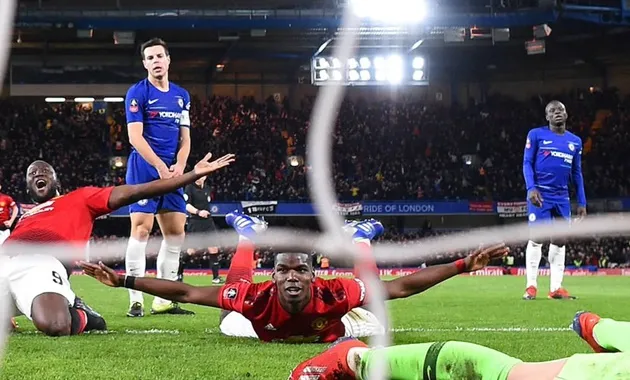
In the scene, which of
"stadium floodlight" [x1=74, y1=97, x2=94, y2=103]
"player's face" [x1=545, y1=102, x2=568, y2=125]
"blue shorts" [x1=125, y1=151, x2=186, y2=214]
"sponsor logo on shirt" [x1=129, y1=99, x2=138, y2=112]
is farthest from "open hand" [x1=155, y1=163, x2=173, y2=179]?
"stadium floodlight" [x1=74, y1=97, x2=94, y2=103]

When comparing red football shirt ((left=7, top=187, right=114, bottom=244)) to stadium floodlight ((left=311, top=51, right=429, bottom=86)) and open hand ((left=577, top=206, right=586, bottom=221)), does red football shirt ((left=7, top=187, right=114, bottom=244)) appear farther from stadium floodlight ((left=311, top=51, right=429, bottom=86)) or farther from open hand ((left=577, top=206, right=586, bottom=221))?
stadium floodlight ((left=311, top=51, right=429, bottom=86))

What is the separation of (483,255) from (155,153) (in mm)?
4008

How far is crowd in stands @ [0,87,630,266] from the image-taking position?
2808cm

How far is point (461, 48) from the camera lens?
3231cm

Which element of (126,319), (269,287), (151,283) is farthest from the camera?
(126,319)

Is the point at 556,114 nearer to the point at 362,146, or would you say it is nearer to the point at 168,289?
the point at 168,289

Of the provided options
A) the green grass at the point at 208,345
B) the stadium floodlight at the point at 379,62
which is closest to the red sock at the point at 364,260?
the green grass at the point at 208,345

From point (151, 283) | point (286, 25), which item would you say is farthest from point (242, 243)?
point (286, 25)

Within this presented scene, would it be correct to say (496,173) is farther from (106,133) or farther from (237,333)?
(237,333)

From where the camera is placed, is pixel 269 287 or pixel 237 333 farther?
pixel 237 333

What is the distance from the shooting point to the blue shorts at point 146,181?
7258 millimetres

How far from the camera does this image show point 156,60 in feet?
23.7

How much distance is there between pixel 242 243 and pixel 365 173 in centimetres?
2205

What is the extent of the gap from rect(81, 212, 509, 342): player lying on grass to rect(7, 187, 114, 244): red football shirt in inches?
49.5
